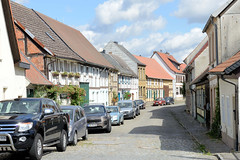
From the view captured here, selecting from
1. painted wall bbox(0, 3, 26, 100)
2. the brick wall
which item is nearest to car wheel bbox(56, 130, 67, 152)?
painted wall bbox(0, 3, 26, 100)

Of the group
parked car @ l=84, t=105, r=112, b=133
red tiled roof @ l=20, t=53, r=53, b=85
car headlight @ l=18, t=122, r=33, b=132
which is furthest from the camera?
red tiled roof @ l=20, t=53, r=53, b=85

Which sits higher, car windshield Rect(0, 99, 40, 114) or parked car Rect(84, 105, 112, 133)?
car windshield Rect(0, 99, 40, 114)

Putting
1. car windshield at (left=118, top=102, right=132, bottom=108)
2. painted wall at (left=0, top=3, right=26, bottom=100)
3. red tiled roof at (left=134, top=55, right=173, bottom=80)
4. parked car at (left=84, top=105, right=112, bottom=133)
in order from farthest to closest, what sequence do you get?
red tiled roof at (left=134, top=55, right=173, bottom=80)
car windshield at (left=118, top=102, right=132, bottom=108)
parked car at (left=84, top=105, right=112, bottom=133)
painted wall at (left=0, top=3, right=26, bottom=100)

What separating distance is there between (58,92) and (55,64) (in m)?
3.73

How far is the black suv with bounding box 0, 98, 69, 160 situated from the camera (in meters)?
10.5

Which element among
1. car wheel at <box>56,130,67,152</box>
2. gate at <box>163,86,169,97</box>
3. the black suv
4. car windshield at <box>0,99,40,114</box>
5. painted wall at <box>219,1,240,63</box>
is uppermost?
painted wall at <box>219,1,240,63</box>

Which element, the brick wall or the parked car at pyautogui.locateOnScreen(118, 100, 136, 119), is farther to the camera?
the parked car at pyautogui.locateOnScreen(118, 100, 136, 119)

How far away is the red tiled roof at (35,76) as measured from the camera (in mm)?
27241

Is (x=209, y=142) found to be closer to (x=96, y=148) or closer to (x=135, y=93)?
(x=96, y=148)

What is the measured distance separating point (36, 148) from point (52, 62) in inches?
829

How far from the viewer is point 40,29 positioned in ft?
117

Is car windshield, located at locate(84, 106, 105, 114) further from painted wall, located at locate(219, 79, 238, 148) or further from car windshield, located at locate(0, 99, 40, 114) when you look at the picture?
car windshield, located at locate(0, 99, 40, 114)

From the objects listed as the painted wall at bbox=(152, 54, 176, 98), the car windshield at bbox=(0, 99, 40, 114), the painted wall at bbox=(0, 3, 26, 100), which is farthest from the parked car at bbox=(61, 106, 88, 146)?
the painted wall at bbox=(152, 54, 176, 98)

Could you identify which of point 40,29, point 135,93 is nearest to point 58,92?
point 40,29
